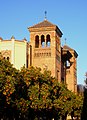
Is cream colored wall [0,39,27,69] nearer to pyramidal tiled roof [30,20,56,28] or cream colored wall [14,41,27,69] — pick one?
cream colored wall [14,41,27,69]

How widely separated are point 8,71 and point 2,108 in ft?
9.16

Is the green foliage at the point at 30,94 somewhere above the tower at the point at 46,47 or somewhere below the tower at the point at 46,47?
below

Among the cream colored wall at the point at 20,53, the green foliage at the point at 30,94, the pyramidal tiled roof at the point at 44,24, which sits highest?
the pyramidal tiled roof at the point at 44,24

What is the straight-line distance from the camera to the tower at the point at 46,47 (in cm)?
6195

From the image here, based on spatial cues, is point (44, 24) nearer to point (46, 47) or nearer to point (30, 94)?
point (46, 47)

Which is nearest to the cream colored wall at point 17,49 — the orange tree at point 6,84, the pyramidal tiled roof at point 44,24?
the pyramidal tiled roof at point 44,24

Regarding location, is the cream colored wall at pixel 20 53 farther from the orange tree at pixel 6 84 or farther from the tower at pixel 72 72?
the orange tree at pixel 6 84

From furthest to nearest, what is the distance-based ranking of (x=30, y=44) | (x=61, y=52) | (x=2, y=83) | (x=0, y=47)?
(x=61, y=52)
(x=30, y=44)
(x=0, y=47)
(x=2, y=83)

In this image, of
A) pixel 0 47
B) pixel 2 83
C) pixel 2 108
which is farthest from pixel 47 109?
pixel 0 47

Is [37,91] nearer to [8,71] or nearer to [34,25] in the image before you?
[8,71]

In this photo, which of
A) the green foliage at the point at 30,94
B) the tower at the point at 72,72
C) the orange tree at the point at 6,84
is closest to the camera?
the orange tree at the point at 6,84

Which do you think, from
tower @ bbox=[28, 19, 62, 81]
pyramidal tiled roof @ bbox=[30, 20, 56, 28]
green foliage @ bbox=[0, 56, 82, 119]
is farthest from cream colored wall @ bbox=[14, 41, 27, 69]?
green foliage @ bbox=[0, 56, 82, 119]

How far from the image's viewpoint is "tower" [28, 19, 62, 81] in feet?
203

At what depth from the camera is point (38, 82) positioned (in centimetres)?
3912
